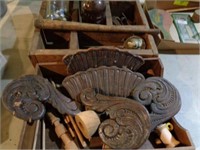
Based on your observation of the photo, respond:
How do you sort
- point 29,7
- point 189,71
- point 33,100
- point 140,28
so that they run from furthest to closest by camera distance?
point 29,7, point 189,71, point 140,28, point 33,100

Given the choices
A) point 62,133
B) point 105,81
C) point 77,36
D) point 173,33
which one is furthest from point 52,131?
point 173,33

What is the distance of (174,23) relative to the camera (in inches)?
41.6

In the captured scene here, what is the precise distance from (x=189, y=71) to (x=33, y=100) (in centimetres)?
62

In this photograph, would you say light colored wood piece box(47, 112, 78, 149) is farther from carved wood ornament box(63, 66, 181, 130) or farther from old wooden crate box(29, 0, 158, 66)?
old wooden crate box(29, 0, 158, 66)

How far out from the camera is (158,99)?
0.56 m

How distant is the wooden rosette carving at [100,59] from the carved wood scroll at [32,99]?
98 mm

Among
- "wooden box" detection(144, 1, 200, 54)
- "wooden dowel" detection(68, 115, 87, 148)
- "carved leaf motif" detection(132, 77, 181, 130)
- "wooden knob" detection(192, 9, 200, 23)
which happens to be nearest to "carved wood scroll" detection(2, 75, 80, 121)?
"wooden dowel" detection(68, 115, 87, 148)

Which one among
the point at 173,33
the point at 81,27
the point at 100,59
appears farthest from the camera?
the point at 173,33

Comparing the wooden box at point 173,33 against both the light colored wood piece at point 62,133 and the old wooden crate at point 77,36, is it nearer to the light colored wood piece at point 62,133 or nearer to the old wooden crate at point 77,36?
the old wooden crate at point 77,36

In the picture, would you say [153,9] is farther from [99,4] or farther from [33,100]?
[33,100]

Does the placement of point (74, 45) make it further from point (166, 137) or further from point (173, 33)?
point (173, 33)

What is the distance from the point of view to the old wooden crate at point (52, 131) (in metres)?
0.55

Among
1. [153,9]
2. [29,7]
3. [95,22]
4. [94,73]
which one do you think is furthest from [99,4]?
[29,7]

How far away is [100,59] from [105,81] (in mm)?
71
